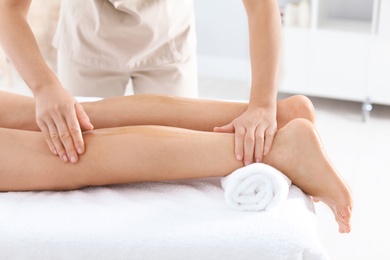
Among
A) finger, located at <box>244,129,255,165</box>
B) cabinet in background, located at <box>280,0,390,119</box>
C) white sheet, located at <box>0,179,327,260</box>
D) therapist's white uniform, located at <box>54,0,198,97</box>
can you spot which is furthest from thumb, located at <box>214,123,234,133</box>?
cabinet in background, located at <box>280,0,390,119</box>

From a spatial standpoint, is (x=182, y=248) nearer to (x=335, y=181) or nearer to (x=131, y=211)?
(x=131, y=211)

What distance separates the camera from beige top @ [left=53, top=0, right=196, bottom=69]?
2277mm

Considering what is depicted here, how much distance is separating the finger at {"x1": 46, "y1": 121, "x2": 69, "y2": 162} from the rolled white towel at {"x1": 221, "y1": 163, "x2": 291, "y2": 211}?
0.42m

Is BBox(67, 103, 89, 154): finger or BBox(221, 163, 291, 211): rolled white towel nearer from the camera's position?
BBox(221, 163, 291, 211): rolled white towel

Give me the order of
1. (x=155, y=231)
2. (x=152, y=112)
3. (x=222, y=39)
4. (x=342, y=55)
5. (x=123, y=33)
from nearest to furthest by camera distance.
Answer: (x=155, y=231) < (x=152, y=112) < (x=123, y=33) < (x=342, y=55) < (x=222, y=39)

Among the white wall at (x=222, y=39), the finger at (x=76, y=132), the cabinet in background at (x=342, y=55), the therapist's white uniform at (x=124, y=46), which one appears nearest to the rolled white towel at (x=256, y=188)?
the finger at (x=76, y=132)

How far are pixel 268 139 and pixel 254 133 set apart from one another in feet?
0.12

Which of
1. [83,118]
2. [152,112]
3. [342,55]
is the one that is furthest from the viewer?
[342,55]

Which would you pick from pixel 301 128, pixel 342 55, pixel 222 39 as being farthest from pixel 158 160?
pixel 222 39

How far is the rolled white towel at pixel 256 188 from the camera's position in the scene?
1.62 metres

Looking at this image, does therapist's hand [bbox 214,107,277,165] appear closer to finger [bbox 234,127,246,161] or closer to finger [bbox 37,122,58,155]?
finger [bbox 234,127,246,161]

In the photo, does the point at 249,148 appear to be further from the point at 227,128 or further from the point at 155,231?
the point at 155,231

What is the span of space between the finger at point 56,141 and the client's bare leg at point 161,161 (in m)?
0.02

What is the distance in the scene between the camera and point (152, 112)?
1.95 metres
